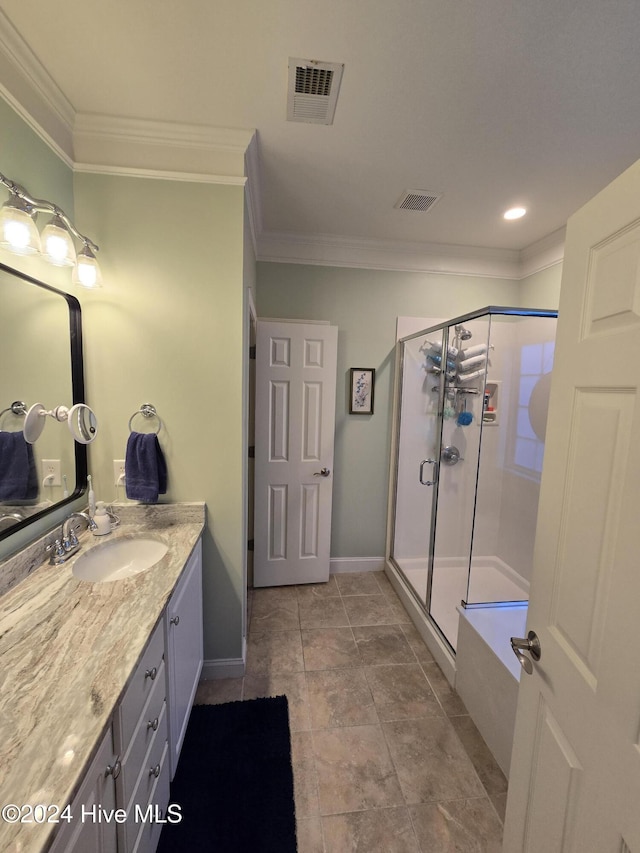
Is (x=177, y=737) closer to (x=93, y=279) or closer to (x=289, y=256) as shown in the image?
(x=93, y=279)

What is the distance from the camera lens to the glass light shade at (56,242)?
1.34 m

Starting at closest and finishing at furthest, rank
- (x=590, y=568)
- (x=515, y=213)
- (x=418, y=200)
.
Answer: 1. (x=590, y=568)
2. (x=418, y=200)
3. (x=515, y=213)

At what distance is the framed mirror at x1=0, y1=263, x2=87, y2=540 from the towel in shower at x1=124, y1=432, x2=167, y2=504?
0.24 m

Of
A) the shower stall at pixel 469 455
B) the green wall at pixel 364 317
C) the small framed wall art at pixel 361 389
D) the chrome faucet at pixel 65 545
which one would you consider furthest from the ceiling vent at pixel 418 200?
the chrome faucet at pixel 65 545

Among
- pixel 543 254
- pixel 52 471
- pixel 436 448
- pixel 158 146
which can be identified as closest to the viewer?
pixel 52 471

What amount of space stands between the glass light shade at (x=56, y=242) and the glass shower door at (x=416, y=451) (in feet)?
7.37

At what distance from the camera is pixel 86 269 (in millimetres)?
1518

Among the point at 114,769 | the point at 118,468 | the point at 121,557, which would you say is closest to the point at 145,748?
the point at 114,769

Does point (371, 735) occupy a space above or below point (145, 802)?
below

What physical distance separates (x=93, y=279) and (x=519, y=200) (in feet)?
7.74

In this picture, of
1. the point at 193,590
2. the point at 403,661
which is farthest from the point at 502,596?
the point at 193,590

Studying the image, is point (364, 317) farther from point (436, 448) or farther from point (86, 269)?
point (86, 269)

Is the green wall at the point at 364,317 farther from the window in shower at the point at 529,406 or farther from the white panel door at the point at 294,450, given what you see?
the window in shower at the point at 529,406

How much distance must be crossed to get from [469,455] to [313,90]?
7.97 ft
